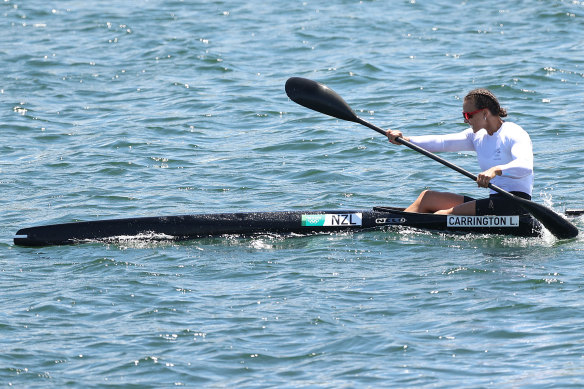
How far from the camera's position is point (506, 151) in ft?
26.9

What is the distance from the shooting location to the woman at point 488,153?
809cm

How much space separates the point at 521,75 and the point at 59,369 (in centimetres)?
1051

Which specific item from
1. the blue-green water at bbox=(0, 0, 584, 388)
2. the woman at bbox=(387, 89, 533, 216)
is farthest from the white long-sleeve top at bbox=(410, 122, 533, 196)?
the blue-green water at bbox=(0, 0, 584, 388)

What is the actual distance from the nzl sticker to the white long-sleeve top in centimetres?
93

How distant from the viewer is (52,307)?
7.09 meters

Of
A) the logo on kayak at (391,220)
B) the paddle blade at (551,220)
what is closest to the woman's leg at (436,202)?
the logo on kayak at (391,220)

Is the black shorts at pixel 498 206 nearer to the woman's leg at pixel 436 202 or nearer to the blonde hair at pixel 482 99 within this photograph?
the woman's leg at pixel 436 202

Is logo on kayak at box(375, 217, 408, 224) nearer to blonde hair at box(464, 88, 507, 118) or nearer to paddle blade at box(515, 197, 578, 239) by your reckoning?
paddle blade at box(515, 197, 578, 239)

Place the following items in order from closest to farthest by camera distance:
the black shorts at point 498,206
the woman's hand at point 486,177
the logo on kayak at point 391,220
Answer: the woman's hand at point 486,177, the black shorts at point 498,206, the logo on kayak at point 391,220

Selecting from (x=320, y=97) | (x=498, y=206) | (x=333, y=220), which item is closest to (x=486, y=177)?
(x=498, y=206)

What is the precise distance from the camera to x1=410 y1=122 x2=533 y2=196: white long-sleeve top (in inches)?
318

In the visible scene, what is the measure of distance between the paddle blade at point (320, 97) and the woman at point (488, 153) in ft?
2.18

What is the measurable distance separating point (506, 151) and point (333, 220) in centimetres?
155

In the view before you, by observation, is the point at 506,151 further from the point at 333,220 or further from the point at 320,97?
the point at 320,97
